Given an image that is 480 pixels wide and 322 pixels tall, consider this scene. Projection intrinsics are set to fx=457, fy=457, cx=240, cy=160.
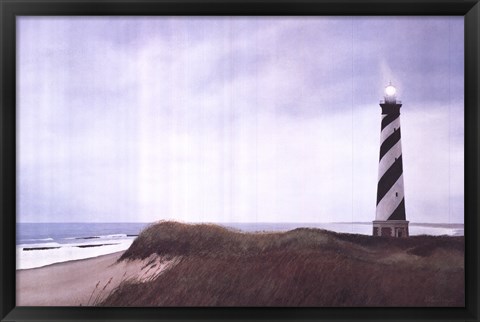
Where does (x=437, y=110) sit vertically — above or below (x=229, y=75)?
below

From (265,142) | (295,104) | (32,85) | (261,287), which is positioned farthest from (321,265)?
(32,85)

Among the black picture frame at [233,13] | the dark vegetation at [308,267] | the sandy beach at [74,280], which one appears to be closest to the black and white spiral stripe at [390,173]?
the dark vegetation at [308,267]

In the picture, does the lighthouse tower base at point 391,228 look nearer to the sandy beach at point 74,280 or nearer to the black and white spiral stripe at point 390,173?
the black and white spiral stripe at point 390,173

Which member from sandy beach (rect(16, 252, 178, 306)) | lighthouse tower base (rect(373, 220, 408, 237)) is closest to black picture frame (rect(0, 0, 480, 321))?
sandy beach (rect(16, 252, 178, 306))

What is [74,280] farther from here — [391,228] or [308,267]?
[391,228]

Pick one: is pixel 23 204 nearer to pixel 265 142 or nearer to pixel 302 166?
pixel 265 142

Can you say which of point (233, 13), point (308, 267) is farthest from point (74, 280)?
point (233, 13)
